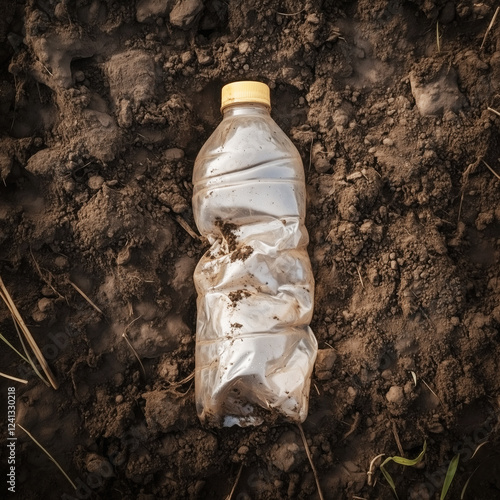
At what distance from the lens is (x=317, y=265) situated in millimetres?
1943

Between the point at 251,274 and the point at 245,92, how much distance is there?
2.36 ft

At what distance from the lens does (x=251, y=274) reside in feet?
5.95

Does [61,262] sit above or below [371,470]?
above

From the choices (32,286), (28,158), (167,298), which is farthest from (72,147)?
(167,298)

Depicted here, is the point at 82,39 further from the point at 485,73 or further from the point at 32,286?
the point at 485,73

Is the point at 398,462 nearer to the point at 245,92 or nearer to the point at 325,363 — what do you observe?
the point at 325,363

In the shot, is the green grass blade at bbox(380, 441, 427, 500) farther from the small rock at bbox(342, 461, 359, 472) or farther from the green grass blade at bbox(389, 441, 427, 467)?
the small rock at bbox(342, 461, 359, 472)

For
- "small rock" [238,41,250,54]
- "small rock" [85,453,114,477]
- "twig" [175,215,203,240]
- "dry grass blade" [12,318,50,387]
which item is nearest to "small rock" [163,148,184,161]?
"twig" [175,215,203,240]

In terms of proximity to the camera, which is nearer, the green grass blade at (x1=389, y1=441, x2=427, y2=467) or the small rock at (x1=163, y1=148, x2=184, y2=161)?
the green grass blade at (x1=389, y1=441, x2=427, y2=467)

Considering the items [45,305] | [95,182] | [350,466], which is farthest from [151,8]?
[350,466]

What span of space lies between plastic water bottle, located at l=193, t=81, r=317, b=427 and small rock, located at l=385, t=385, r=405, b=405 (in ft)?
1.09

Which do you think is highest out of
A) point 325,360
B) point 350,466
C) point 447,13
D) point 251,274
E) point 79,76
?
point 447,13

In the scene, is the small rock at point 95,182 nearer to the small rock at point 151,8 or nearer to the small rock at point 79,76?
the small rock at point 79,76

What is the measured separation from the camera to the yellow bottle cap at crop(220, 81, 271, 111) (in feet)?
6.07
